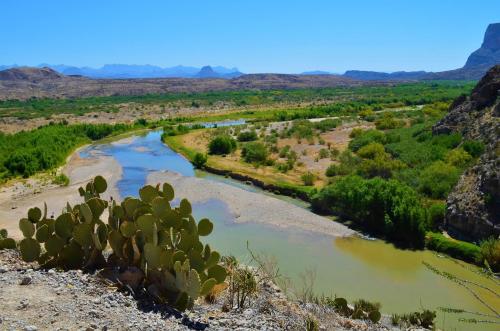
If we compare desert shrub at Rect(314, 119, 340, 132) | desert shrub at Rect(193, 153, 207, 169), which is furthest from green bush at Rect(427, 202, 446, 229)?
desert shrub at Rect(314, 119, 340, 132)

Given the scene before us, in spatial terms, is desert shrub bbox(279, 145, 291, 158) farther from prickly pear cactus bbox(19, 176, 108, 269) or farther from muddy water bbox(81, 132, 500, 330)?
prickly pear cactus bbox(19, 176, 108, 269)

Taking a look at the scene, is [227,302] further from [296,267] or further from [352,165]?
[352,165]

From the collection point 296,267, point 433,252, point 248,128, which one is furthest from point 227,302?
point 248,128

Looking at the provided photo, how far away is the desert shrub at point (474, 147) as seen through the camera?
1336 inches

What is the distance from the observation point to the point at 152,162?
48.5 metres

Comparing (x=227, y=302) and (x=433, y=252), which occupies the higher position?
(x=227, y=302)

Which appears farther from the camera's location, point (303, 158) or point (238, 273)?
point (303, 158)

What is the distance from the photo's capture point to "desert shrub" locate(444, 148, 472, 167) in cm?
3297

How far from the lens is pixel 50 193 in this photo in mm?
34844

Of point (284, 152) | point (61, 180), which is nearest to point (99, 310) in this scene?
point (61, 180)

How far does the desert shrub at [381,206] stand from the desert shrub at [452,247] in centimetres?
51

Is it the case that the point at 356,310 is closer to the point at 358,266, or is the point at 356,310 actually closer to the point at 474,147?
the point at 358,266

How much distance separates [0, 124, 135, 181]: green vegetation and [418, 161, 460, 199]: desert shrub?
29.7 m

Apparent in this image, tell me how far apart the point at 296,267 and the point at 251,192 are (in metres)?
14.4
